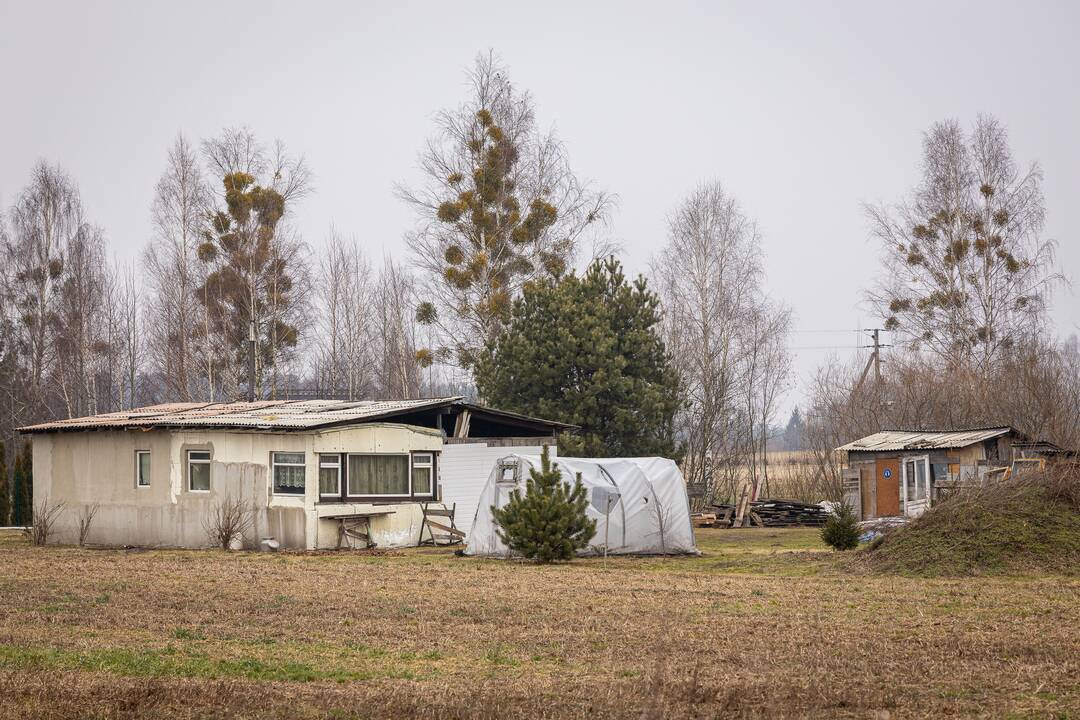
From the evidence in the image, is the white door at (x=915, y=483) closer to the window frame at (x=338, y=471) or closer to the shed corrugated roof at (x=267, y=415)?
the shed corrugated roof at (x=267, y=415)

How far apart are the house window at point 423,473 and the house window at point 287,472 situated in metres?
2.87

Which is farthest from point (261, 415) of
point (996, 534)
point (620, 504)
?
point (996, 534)

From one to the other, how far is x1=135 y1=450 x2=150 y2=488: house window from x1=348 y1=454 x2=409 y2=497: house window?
4.92 metres

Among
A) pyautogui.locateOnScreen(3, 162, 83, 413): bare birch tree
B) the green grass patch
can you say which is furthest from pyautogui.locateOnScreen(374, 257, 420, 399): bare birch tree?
the green grass patch

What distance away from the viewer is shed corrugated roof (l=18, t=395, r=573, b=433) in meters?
25.9

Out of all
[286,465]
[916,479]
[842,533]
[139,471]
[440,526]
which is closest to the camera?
[842,533]

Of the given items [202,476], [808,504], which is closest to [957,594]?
[202,476]

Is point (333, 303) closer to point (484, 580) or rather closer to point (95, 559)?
point (95, 559)

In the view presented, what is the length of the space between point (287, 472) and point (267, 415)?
2268mm

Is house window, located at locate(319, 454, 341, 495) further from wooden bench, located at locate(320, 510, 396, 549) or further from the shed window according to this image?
the shed window

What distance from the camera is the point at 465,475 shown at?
28.4 meters

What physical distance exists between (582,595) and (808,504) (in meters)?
22.3

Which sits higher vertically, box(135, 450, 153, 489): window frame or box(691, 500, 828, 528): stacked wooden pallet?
box(135, 450, 153, 489): window frame

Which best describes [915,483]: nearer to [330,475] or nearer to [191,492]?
[330,475]
